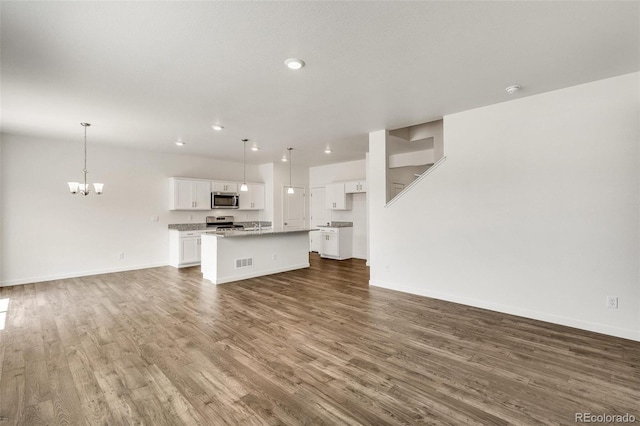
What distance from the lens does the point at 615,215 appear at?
326cm

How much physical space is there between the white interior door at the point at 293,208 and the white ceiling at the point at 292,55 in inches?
187

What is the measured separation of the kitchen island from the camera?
5664 millimetres

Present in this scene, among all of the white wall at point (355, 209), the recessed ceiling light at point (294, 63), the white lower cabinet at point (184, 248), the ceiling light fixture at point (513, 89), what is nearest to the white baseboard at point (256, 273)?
the white lower cabinet at point (184, 248)

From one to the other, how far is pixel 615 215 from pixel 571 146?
88cm

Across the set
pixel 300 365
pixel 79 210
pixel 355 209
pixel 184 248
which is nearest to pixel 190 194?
pixel 184 248

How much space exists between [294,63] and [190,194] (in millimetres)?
5691

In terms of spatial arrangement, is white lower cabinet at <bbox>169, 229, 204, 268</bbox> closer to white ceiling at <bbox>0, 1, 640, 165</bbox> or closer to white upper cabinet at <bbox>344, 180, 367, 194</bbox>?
white ceiling at <bbox>0, 1, 640, 165</bbox>

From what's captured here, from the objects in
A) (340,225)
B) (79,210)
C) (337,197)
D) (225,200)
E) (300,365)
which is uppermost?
(337,197)

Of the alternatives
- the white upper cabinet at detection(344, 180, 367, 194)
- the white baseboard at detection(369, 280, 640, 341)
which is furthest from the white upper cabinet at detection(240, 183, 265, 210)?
the white baseboard at detection(369, 280, 640, 341)

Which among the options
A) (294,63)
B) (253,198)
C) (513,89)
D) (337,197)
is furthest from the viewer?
(253,198)

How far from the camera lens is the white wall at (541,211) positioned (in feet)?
10.6

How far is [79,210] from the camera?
6223mm

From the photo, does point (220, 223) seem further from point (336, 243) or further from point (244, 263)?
point (336, 243)

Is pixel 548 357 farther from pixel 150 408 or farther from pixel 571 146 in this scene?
pixel 150 408
